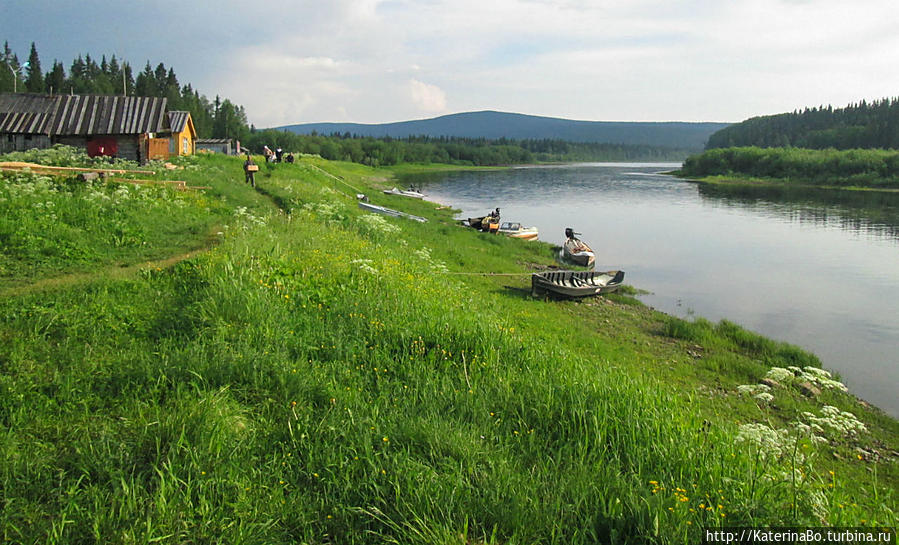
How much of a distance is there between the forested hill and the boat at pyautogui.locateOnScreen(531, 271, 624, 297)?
444ft

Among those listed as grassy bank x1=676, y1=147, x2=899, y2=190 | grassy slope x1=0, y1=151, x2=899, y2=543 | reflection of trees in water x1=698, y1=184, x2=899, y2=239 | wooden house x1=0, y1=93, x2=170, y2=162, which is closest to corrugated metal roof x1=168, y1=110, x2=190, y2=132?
wooden house x1=0, y1=93, x2=170, y2=162

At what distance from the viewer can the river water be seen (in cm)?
1878

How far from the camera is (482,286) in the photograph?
790 inches

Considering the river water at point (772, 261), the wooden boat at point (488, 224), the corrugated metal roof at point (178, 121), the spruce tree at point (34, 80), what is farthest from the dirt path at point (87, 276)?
the spruce tree at point (34, 80)

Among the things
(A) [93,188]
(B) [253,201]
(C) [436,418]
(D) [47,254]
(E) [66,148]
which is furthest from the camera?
(E) [66,148]

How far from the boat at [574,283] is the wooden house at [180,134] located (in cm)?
3205

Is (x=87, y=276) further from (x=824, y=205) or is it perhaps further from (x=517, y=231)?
(x=824, y=205)

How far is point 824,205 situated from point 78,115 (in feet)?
225

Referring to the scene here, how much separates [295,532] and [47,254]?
9.48 m

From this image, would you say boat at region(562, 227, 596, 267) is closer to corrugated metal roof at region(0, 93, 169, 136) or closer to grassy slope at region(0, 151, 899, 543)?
grassy slope at region(0, 151, 899, 543)

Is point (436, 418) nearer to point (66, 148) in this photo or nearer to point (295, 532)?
point (295, 532)

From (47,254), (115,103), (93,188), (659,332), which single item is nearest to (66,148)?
(115,103)

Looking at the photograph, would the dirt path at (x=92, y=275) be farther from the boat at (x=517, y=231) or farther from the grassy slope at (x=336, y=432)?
the boat at (x=517, y=231)

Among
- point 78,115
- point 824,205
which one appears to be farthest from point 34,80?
point 824,205
